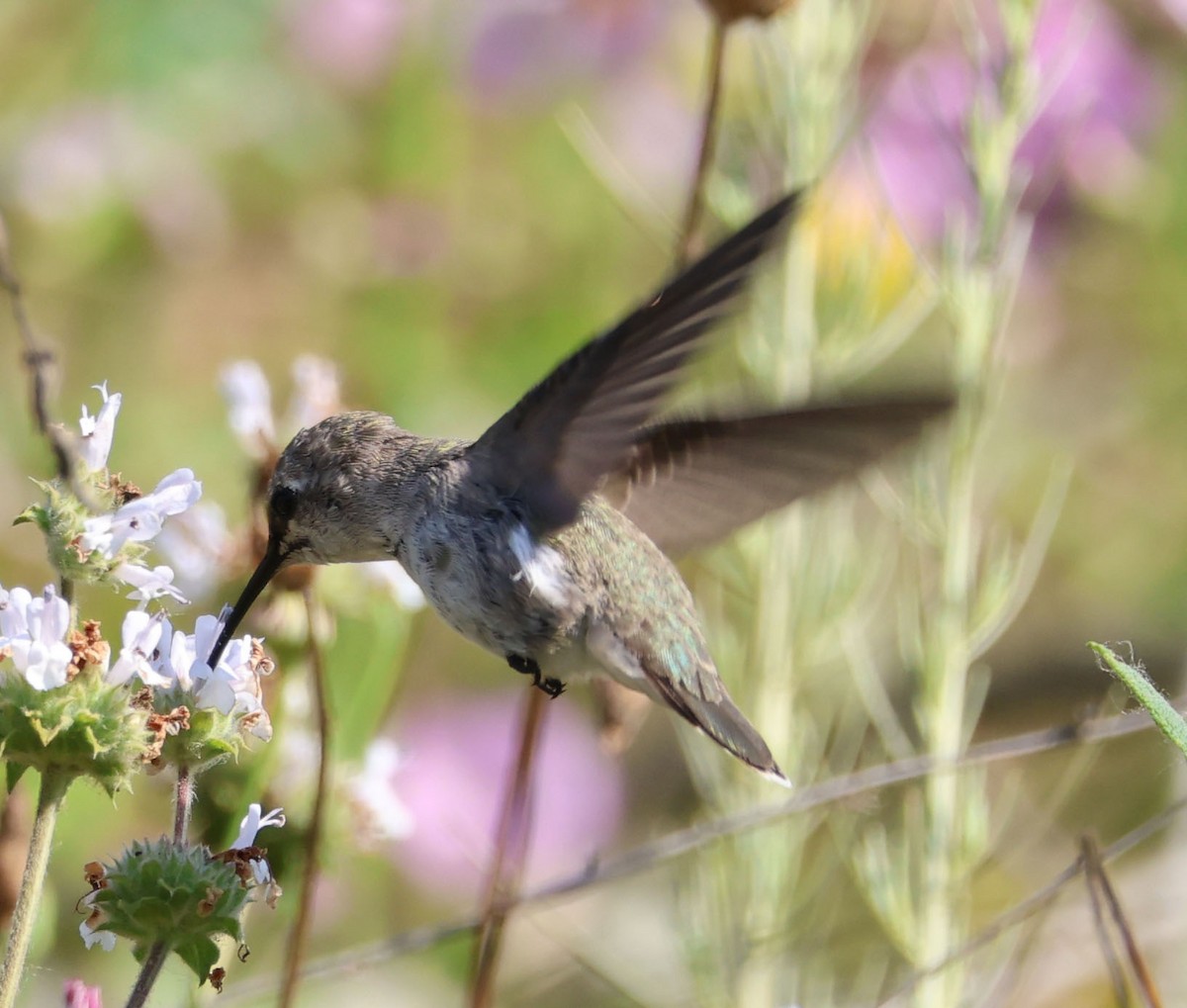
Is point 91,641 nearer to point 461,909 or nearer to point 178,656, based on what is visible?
point 178,656

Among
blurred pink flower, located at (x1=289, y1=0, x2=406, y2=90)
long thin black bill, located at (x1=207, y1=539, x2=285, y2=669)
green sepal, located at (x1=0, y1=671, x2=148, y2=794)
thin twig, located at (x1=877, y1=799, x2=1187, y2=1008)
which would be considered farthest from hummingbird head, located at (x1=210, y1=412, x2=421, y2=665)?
blurred pink flower, located at (x1=289, y1=0, x2=406, y2=90)

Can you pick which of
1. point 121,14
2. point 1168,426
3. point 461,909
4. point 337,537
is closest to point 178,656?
point 337,537

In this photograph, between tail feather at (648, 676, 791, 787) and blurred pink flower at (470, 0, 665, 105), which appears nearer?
tail feather at (648, 676, 791, 787)

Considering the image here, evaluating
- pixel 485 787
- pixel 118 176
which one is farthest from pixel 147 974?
pixel 118 176

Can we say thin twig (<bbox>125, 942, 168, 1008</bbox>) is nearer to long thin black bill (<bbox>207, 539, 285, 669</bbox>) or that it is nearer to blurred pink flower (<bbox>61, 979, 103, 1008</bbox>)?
blurred pink flower (<bbox>61, 979, 103, 1008</bbox>)

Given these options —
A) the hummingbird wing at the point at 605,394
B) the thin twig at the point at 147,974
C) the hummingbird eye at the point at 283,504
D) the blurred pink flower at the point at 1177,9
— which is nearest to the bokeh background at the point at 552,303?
the blurred pink flower at the point at 1177,9
